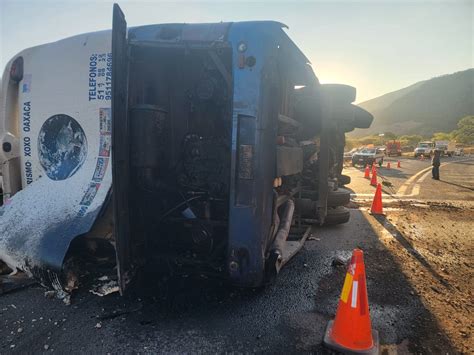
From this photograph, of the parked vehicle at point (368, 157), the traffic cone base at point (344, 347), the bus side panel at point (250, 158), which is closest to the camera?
the traffic cone base at point (344, 347)

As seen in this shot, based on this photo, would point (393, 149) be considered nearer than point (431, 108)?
Yes

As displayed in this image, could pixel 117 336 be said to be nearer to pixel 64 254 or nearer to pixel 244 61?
pixel 64 254

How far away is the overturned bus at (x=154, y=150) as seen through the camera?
102 inches

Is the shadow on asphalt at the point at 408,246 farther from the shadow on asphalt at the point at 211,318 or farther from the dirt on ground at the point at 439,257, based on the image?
the shadow on asphalt at the point at 211,318

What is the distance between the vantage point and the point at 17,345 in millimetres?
2463

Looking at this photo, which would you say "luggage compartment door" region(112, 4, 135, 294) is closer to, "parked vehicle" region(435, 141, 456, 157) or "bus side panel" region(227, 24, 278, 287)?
"bus side panel" region(227, 24, 278, 287)

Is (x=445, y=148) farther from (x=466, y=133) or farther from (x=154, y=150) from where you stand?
(x=154, y=150)

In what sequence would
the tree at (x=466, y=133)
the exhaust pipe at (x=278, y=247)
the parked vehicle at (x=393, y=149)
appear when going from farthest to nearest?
1. the tree at (x=466, y=133)
2. the parked vehicle at (x=393, y=149)
3. the exhaust pipe at (x=278, y=247)

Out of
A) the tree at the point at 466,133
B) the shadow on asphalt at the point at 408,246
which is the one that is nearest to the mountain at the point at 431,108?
the tree at the point at 466,133

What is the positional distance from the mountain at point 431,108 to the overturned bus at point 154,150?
119204mm

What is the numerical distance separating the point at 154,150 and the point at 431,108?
154 m

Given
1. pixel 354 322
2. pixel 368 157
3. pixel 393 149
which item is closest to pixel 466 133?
pixel 393 149

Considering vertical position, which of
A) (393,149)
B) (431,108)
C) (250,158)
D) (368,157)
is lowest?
(368,157)

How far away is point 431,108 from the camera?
13188 cm
